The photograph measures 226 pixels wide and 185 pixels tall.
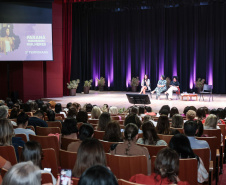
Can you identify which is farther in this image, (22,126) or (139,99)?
(139,99)

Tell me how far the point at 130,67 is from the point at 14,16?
7295 mm

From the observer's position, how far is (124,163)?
131 inches

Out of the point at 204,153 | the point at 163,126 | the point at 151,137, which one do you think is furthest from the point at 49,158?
the point at 163,126

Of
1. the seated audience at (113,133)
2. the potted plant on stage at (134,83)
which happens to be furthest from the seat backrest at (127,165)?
the potted plant on stage at (134,83)

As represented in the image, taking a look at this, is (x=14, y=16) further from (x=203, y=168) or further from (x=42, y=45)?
(x=203, y=168)

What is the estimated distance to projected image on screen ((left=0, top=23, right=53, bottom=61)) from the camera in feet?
45.5

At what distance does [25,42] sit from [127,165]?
11528 mm

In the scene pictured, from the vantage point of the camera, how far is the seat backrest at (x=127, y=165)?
130 inches

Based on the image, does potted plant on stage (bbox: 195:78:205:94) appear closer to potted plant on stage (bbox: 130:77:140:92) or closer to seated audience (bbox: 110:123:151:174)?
potted plant on stage (bbox: 130:77:140:92)

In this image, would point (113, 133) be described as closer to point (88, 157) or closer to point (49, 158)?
point (49, 158)

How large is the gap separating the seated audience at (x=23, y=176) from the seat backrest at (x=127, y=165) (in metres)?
1.70

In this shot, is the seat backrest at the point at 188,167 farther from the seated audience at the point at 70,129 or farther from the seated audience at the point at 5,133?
the seated audience at the point at 70,129

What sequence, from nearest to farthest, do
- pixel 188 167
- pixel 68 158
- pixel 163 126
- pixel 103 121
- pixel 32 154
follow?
1. pixel 32 154
2. pixel 188 167
3. pixel 68 158
4. pixel 163 126
5. pixel 103 121

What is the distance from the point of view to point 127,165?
10.9 ft
